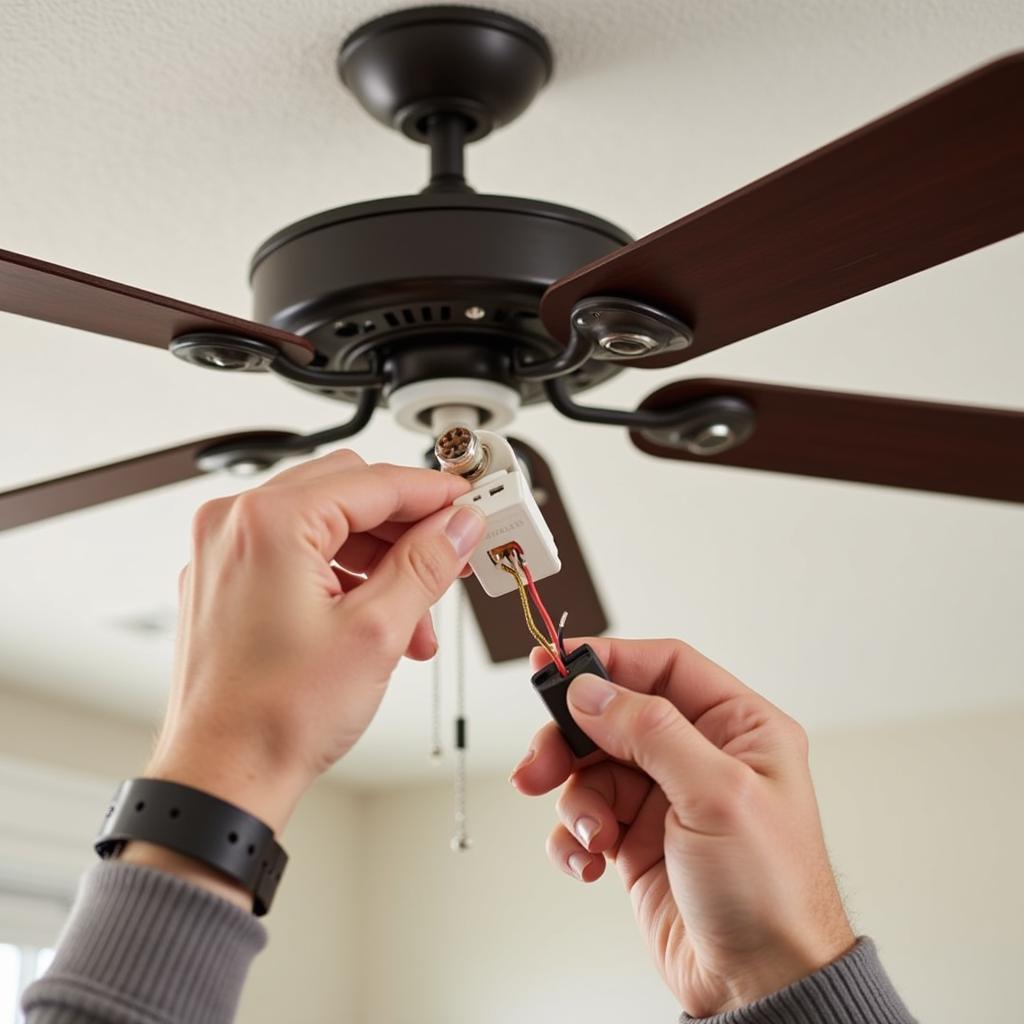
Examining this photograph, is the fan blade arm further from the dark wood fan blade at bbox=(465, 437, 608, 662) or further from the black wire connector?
the black wire connector

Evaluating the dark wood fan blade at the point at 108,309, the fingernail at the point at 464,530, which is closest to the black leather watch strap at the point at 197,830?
the fingernail at the point at 464,530

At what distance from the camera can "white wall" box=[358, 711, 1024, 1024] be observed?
11.4 ft

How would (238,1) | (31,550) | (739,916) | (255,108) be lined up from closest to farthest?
(739,916), (238,1), (255,108), (31,550)

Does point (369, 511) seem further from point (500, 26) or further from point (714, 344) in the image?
point (500, 26)

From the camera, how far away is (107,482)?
4.24 ft

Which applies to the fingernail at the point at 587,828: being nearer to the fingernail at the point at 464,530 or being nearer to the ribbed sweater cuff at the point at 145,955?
the fingernail at the point at 464,530

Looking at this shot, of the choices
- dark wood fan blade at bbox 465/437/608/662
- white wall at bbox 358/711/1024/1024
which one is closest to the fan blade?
dark wood fan blade at bbox 465/437/608/662

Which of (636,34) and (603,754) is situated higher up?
(636,34)

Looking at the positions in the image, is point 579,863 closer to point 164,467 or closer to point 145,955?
point 145,955

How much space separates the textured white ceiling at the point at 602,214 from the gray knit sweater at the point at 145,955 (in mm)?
852

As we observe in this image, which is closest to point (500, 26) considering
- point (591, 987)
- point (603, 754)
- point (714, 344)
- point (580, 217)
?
point (580, 217)

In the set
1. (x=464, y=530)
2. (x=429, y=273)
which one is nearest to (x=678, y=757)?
(x=464, y=530)

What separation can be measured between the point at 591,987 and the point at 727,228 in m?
3.45

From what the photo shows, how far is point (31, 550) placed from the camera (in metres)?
2.35
